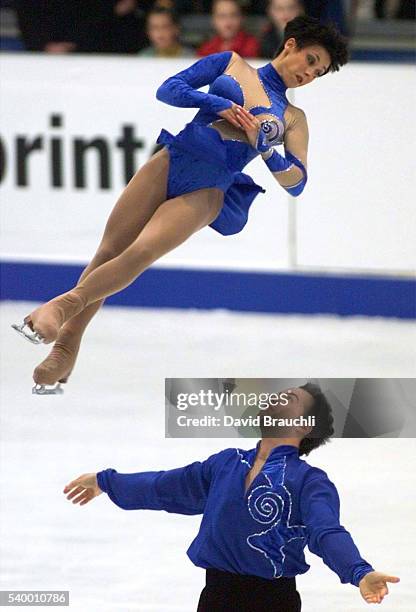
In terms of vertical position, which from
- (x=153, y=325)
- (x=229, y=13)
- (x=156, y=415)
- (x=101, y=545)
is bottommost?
(x=153, y=325)

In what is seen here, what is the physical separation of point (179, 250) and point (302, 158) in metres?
4.80

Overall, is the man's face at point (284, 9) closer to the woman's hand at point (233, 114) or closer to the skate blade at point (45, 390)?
the woman's hand at point (233, 114)

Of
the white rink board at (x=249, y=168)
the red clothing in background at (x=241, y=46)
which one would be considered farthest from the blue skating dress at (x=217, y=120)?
the red clothing in background at (x=241, y=46)

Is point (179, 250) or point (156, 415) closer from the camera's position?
point (156, 415)

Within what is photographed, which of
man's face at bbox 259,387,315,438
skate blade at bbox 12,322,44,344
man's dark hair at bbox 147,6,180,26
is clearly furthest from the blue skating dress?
man's dark hair at bbox 147,6,180,26

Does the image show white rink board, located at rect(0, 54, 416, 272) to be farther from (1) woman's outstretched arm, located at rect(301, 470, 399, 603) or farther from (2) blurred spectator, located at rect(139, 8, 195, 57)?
(1) woman's outstretched arm, located at rect(301, 470, 399, 603)

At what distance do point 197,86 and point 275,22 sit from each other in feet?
14.3

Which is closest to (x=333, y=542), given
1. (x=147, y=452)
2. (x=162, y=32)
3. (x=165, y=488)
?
(x=165, y=488)

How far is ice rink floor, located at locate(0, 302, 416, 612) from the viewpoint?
4977mm

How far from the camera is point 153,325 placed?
887cm

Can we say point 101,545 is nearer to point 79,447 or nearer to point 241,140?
point 79,447

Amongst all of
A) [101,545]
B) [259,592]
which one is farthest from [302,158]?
[101,545]

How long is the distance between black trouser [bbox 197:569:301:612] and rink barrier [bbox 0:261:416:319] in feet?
17.7

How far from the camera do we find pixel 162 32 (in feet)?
29.0
